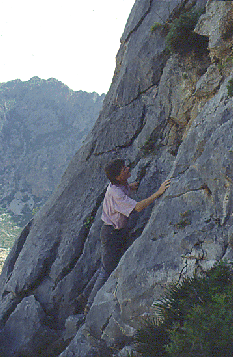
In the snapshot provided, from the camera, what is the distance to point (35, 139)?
15362 centimetres

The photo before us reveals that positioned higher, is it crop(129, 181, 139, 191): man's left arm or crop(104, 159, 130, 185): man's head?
crop(104, 159, 130, 185): man's head

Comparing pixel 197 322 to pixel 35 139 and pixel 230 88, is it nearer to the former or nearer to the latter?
pixel 230 88

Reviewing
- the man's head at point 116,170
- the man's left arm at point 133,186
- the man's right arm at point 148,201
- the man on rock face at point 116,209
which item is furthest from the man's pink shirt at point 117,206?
the man's left arm at point 133,186

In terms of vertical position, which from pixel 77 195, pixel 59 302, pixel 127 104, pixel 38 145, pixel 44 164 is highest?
pixel 38 145

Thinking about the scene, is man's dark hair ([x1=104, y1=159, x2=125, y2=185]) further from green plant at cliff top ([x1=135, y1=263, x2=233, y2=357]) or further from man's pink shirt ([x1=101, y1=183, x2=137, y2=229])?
green plant at cliff top ([x1=135, y1=263, x2=233, y2=357])

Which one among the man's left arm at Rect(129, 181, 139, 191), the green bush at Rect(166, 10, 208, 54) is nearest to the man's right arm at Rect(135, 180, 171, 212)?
the man's left arm at Rect(129, 181, 139, 191)

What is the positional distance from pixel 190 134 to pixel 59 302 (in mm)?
7483

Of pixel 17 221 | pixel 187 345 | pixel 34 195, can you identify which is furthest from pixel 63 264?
pixel 34 195

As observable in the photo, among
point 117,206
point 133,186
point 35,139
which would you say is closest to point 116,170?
point 117,206

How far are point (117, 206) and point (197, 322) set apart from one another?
402cm

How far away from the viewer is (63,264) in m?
11.0

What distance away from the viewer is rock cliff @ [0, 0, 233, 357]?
6230 mm

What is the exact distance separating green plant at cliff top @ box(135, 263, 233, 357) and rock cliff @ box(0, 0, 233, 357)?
0.72 metres

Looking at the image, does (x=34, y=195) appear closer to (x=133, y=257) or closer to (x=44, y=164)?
(x=44, y=164)
